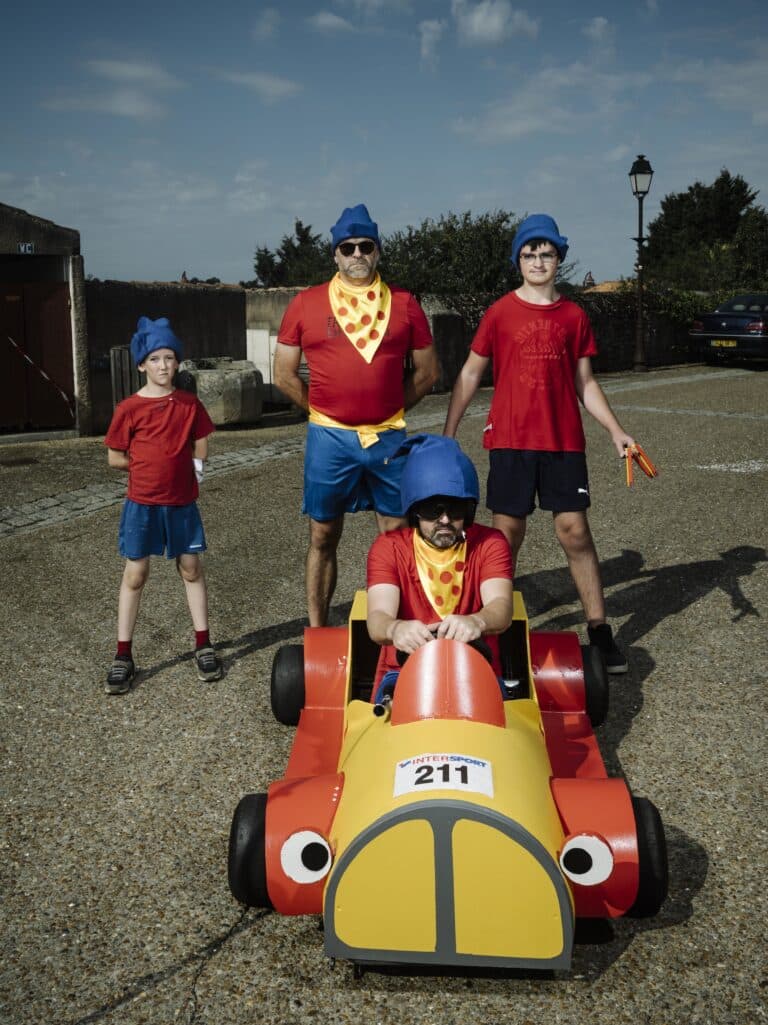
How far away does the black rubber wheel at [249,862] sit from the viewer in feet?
9.34

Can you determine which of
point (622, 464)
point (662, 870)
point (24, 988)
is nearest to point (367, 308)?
point (662, 870)

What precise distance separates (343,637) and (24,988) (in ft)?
6.42

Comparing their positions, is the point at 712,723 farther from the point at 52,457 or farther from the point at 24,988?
the point at 52,457

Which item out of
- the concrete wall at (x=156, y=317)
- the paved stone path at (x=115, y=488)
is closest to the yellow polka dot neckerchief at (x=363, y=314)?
the paved stone path at (x=115, y=488)

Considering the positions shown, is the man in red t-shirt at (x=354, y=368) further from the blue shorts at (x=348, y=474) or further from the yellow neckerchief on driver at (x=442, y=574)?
the yellow neckerchief on driver at (x=442, y=574)

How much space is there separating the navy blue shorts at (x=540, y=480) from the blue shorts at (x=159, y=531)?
4.70ft

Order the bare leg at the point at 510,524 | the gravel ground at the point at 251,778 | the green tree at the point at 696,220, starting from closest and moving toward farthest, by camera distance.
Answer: the gravel ground at the point at 251,778, the bare leg at the point at 510,524, the green tree at the point at 696,220

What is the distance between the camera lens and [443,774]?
2590 mm

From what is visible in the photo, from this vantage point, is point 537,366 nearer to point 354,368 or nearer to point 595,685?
point 354,368

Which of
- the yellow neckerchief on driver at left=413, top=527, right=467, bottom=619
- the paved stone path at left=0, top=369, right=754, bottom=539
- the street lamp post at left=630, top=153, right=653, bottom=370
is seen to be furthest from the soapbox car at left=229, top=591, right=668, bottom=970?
the street lamp post at left=630, top=153, right=653, bottom=370

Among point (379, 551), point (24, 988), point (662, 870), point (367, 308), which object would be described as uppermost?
point (367, 308)

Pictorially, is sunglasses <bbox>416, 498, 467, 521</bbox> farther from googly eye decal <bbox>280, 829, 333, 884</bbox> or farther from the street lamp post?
the street lamp post

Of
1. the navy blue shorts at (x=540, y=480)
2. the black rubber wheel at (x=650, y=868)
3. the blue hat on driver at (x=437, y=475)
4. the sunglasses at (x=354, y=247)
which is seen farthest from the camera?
the navy blue shorts at (x=540, y=480)

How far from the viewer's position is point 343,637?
14.1ft
